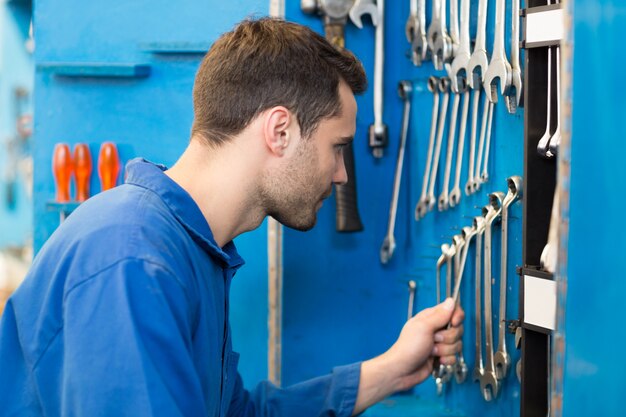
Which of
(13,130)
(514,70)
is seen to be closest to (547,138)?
(514,70)

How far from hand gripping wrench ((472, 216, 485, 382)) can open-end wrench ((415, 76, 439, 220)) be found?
0.74 feet

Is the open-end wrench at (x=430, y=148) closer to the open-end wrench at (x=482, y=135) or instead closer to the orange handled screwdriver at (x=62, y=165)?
the open-end wrench at (x=482, y=135)

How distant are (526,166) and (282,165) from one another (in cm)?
31

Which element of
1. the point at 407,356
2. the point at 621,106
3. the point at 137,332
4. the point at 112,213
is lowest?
the point at 407,356

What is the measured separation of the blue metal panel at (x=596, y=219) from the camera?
0.90m

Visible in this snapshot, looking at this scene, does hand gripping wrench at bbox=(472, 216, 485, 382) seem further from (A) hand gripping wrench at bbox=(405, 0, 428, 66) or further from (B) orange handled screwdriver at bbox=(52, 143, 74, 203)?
(B) orange handled screwdriver at bbox=(52, 143, 74, 203)

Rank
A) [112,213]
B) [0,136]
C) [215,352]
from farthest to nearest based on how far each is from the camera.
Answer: [0,136]
[215,352]
[112,213]

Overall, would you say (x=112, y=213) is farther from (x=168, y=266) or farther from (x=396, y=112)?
(x=396, y=112)

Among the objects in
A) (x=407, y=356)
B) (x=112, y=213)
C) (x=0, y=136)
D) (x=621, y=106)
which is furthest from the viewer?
(x=0, y=136)

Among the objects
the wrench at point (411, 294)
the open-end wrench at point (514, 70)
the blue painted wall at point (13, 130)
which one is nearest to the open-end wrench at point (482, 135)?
the open-end wrench at point (514, 70)

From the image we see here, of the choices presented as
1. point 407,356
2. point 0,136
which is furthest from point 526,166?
point 0,136

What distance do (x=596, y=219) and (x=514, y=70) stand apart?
45cm

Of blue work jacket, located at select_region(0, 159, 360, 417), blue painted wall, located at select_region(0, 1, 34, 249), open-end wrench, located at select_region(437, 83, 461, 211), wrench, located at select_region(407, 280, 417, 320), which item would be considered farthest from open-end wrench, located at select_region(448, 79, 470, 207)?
blue painted wall, located at select_region(0, 1, 34, 249)

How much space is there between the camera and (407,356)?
4.72ft
